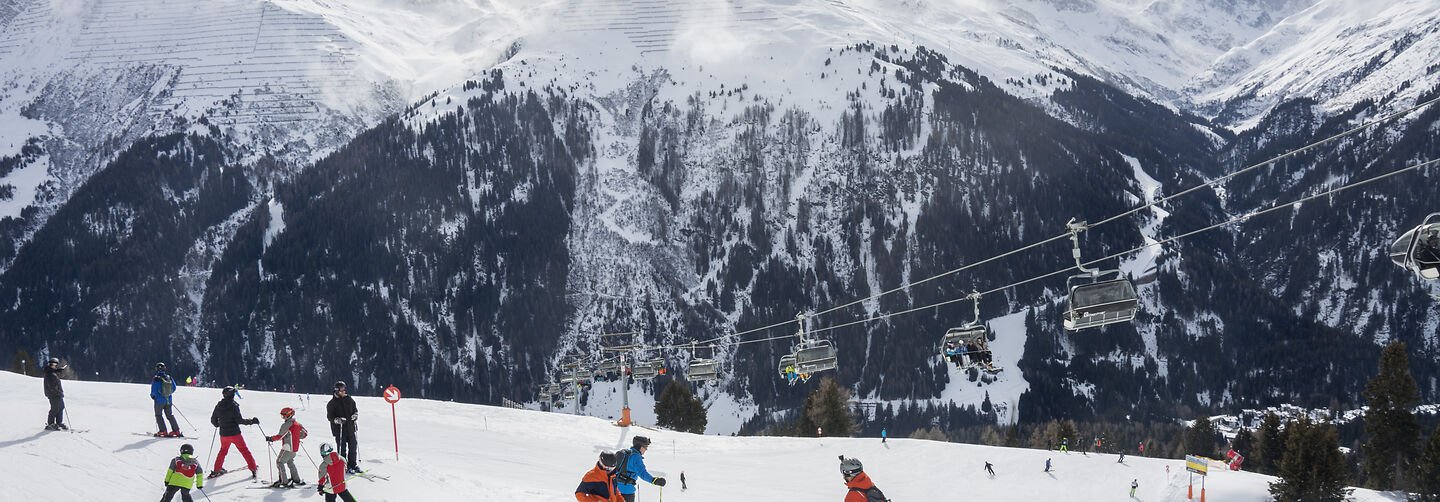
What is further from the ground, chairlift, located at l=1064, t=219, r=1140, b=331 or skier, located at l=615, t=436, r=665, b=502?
chairlift, located at l=1064, t=219, r=1140, b=331

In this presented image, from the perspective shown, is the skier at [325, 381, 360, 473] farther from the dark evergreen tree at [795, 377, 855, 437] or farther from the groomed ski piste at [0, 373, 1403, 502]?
the dark evergreen tree at [795, 377, 855, 437]

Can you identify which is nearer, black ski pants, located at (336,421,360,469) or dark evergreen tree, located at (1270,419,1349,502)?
black ski pants, located at (336,421,360,469)

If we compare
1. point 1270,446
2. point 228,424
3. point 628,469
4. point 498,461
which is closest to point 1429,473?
point 1270,446

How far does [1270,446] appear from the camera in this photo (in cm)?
6475

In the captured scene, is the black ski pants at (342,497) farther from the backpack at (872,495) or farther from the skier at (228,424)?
the backpack at (872,495)

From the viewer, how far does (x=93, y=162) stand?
198250 millimetres

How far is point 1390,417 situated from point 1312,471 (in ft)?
49.9

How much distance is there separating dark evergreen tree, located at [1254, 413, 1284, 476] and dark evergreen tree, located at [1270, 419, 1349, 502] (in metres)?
22.9

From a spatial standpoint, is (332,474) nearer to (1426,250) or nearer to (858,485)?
(858,485)

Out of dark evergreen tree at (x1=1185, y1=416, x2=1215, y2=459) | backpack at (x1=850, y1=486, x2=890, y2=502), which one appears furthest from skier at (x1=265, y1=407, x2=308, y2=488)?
dark evergreen tree at (x1=1185, y1=416, x2=1215, y2=459)

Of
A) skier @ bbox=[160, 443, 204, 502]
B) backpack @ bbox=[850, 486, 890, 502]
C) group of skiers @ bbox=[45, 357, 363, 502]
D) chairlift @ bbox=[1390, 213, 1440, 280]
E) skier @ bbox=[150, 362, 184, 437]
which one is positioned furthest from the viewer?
skier @ bbox=[150, 362, 184, 437]

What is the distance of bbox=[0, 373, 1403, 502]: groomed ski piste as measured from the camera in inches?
715

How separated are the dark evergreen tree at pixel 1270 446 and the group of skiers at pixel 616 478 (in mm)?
64946

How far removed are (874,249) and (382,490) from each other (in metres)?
158
